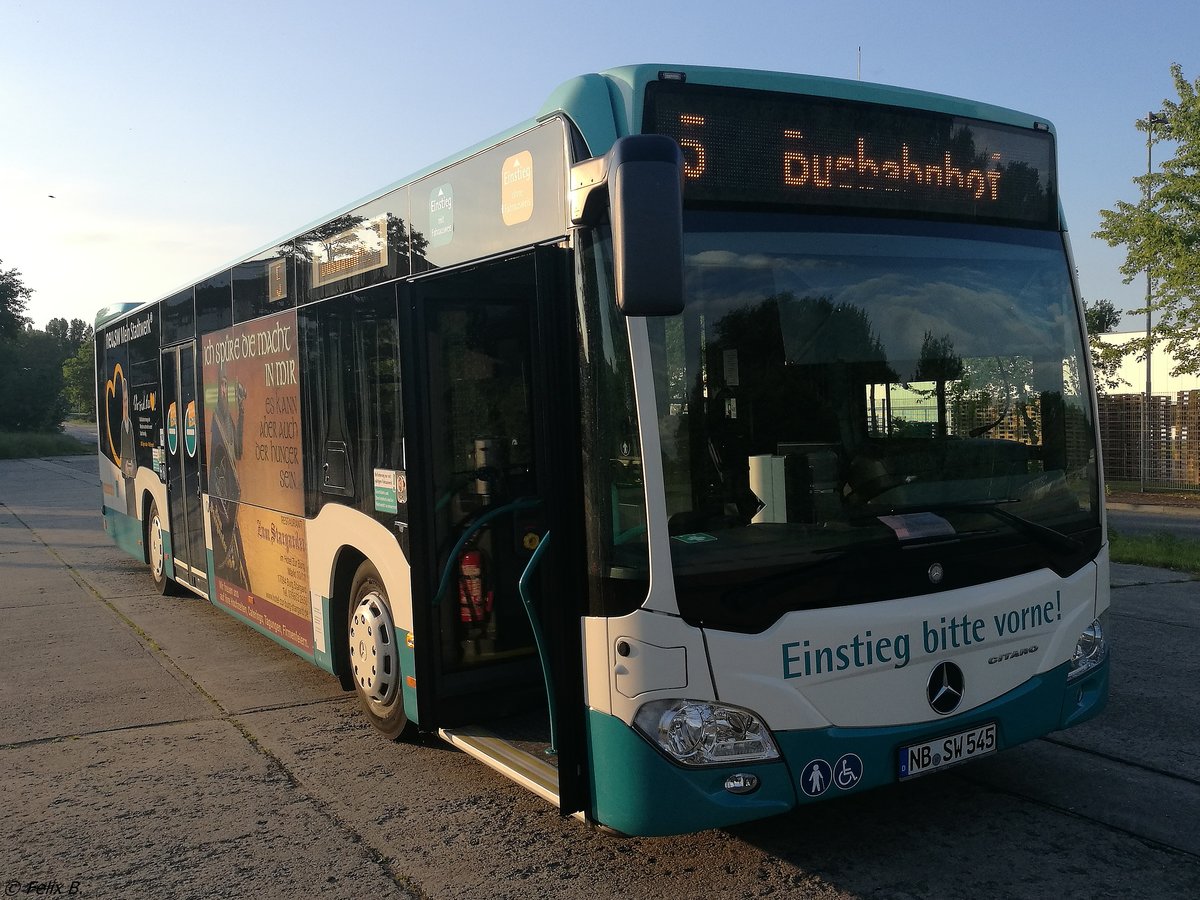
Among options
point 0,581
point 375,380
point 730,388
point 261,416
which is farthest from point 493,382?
point 0,581

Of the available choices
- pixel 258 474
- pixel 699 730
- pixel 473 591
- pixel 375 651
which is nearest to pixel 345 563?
pixel 375 651

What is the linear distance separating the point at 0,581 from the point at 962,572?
37.0 feet

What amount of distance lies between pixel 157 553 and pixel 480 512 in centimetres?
644

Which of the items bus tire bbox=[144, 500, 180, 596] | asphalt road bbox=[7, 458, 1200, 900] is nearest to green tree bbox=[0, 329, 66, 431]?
bus tire bbox=[144, 500, 180, 596]

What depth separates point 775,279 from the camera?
12.5 ft

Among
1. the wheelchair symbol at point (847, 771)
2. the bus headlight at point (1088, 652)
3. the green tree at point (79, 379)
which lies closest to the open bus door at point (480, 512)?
the wheelchair symbol at point (847, 771)

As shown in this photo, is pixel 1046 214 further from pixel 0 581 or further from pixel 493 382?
pixel 0 581

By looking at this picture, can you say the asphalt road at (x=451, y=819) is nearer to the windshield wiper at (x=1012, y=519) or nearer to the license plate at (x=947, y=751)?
the license plate at (x=947, y=751)

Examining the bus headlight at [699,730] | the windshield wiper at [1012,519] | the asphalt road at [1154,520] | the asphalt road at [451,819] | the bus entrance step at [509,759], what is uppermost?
the windshield wiper at [1012,519]

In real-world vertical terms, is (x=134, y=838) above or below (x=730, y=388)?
below

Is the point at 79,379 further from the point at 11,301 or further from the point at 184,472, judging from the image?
the point at 184,472

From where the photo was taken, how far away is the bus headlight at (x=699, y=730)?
3.59 metres

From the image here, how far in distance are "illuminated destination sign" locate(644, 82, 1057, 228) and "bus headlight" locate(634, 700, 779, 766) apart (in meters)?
1.72

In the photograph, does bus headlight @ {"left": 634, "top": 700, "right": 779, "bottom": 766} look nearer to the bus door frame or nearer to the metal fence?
the bus door frame
